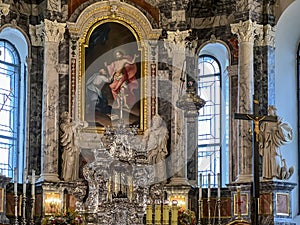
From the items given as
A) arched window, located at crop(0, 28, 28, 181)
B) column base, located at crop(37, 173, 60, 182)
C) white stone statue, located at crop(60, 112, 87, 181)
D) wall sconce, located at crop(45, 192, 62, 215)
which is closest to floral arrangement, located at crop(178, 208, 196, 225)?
white stone statue, located at crop(60, 112, 87, 181)

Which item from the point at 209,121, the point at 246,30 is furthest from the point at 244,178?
the point at 246,30

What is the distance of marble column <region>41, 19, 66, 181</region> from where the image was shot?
27.7 m

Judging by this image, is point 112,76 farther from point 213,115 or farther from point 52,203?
point 52,203

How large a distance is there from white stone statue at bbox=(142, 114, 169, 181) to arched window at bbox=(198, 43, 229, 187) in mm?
2200

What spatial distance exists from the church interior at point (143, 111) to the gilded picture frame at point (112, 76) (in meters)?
0.03

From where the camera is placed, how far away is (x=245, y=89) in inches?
1115

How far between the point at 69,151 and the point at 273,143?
19.8 ft

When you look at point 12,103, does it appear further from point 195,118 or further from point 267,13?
point 267,13

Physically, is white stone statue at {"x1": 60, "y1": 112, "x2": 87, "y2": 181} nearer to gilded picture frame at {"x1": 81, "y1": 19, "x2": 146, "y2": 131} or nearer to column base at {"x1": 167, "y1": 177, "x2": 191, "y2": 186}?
gilded picture frame at {"x1": 81, "y1": 19, "x2": 146, "y2": 131}

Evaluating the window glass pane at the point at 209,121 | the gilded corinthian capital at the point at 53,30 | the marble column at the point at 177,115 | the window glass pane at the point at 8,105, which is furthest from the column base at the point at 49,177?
the window glass pane at the point at 209,121

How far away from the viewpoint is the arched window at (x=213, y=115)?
3030 cm

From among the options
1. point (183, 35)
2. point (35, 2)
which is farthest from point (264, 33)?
point (35, 2)

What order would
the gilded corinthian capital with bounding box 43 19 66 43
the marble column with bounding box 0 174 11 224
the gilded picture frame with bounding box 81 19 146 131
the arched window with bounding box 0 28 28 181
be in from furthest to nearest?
the arched window with bounding box 0 28 28 181 < the gilded picture frame with bounding box 81 19 146 131 < the gilded corinthian capital with bounding box 43 19 66 43 < the marble column with bounding box 0 174 11 224

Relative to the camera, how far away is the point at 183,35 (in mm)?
29422
